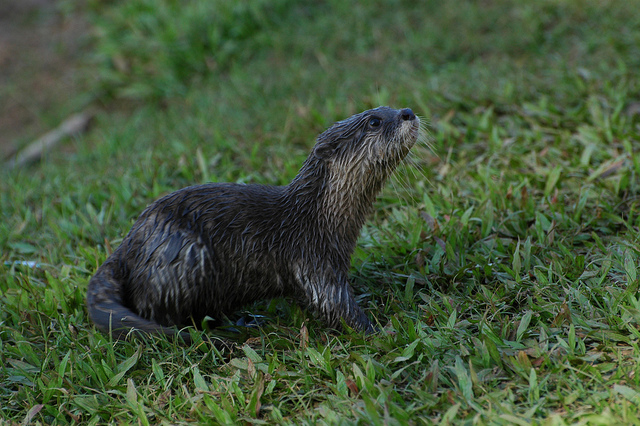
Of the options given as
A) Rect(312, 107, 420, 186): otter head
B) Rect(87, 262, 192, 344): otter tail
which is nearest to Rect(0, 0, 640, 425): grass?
Rect(87, 262, 192, 344): otter tail

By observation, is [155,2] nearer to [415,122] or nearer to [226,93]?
[226,93]

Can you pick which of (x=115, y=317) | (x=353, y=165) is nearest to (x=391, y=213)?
(x=353, y=165)

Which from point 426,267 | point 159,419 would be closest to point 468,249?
point 426,267

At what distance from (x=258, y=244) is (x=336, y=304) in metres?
0.52

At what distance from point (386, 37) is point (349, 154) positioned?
15.0ft

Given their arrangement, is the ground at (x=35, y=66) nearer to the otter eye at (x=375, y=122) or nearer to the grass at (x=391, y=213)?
the grass at (x=391, y=213)

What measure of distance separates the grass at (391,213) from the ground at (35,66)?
73 centimetres

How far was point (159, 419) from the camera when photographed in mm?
2859

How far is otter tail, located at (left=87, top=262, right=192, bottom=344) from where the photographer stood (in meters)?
3.18

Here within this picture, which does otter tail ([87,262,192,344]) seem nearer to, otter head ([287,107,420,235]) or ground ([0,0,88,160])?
otter head ([287,107,420,235])

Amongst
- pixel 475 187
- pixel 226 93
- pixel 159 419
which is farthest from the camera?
pixel 226 93

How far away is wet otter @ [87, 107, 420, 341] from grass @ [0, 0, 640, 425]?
0.18 metres

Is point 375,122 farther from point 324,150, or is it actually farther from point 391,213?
point 391,213

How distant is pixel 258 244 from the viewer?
3398 mm
